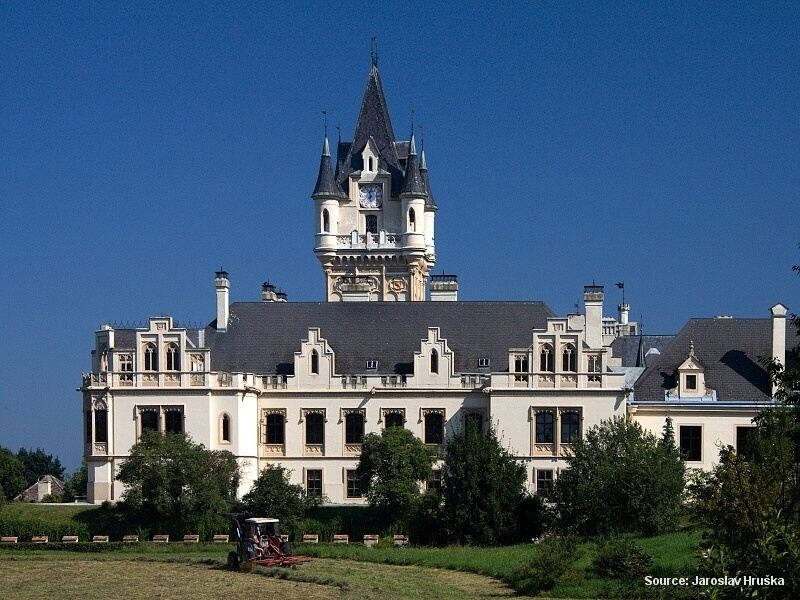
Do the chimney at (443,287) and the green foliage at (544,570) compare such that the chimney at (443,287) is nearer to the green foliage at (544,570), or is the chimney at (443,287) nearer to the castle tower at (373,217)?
the castle tower at (373,217)

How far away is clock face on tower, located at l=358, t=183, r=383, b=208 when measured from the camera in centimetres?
9556

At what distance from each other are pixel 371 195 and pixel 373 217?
1454mm

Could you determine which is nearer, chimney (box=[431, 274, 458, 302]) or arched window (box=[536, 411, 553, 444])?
arched window (box=[536, 411, 553, 444])

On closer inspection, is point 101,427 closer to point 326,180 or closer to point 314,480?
point 314,480

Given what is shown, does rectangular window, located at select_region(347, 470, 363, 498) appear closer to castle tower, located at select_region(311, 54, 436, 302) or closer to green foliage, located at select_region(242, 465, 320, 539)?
green foliage, located at select_region(242, 465, 320, 539)

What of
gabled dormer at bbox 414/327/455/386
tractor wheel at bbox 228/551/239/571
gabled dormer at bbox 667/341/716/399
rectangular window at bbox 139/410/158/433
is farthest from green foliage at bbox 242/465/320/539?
gabled dormer at bbox 667/341/716/399

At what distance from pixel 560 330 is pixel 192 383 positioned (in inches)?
621

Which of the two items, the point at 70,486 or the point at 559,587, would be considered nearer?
the point at 559,587

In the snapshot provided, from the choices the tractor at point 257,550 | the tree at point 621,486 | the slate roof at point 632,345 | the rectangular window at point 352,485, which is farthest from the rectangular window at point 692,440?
the tractor at point 257,550

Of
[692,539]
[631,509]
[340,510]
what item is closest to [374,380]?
[340,510]

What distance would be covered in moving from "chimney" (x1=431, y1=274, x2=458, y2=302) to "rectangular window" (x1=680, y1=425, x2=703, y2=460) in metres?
16.8

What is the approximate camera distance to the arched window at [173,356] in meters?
64.2

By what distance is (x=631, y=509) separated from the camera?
50.8 metres

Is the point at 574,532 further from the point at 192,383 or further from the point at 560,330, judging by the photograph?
the point at 192,383
